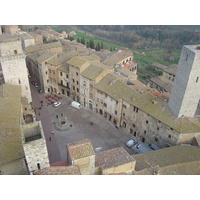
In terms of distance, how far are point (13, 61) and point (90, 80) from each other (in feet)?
54.0

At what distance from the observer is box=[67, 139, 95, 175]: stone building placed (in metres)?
22.1

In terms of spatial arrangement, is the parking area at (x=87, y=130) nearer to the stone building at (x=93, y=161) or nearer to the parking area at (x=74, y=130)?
the parking area at (x=74, y=130)

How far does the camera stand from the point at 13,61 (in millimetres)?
40562

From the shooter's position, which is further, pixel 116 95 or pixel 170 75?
pixel 170 75

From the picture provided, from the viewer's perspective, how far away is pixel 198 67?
30906 millimetres

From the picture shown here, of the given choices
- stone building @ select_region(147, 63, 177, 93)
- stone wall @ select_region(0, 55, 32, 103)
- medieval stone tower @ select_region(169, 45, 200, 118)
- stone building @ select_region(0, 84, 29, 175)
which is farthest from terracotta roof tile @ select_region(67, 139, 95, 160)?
stone building @ select_region(147, 63, 177, 93)

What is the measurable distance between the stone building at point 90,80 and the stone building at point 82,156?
23.0 m

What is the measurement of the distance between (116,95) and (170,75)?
129 ft

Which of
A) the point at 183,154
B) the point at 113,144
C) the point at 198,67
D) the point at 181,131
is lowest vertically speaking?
the point at 113,144

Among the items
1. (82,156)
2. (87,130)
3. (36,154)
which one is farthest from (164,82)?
(36,154)

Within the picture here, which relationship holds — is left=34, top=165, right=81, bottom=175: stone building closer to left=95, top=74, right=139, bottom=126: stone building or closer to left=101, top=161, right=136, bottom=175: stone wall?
left=101, top=161, right=136, bottom=175: stone wall

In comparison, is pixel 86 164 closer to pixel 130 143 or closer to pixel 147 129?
pixel 130 143

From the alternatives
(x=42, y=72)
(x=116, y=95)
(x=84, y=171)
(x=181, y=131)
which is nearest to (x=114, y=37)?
(x=42, y=72)

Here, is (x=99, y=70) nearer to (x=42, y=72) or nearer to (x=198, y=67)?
(x=42, y=72)
